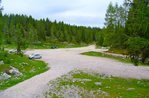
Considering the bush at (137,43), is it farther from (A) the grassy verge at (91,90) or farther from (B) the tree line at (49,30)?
(B) the tree line at (49,30)

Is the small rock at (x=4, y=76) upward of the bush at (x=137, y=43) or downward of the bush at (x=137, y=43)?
downward

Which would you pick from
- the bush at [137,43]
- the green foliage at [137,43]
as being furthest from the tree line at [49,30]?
the green foliage at [137,43]

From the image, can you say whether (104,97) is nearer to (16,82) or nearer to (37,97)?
(37,97)

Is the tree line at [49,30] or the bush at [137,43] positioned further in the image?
the tree line at [49,30]

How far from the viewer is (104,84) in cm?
2642

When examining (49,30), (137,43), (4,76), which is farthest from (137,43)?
(49,30)

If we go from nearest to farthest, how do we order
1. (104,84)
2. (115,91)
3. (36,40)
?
(115,91)
(104,84)
(36,40)

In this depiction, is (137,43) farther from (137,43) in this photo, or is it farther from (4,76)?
(4,76)

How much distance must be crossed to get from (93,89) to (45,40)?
145115 millimetres

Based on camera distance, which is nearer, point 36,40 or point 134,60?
point 134,60

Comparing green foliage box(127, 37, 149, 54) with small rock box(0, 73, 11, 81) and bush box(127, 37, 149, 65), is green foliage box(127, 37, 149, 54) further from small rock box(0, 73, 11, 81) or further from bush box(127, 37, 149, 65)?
small rock box(0, 73, 11, 81)

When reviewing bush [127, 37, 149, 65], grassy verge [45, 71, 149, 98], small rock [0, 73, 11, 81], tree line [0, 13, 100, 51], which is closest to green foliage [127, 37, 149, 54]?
bush [127, 37, 149, 65]

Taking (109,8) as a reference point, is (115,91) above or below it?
below

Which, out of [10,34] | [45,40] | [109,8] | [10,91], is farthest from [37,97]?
[45,40]
